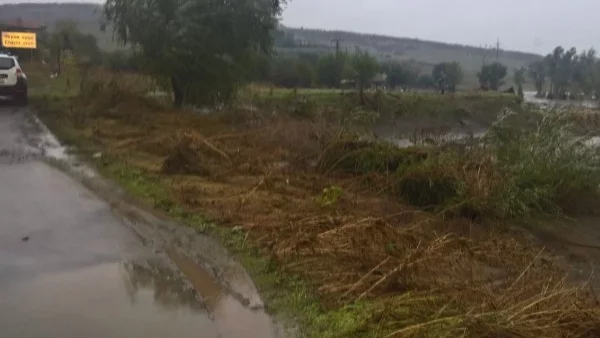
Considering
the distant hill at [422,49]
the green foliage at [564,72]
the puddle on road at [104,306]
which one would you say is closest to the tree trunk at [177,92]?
the puddle on road at [104,306]

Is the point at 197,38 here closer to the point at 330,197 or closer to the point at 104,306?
the point at 330,197

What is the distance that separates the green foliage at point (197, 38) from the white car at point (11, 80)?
120 inches

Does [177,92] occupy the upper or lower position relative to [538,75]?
lower

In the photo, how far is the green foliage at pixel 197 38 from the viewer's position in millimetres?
17828

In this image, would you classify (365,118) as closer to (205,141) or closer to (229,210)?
(205,141)

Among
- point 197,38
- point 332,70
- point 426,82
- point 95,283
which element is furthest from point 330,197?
point 426,82

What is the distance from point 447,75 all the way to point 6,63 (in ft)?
141

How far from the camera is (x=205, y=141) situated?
1230 centimetres

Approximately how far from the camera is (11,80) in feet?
62.4

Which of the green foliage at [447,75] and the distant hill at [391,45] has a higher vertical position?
the distant hill at [391,45]

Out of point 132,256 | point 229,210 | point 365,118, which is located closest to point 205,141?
point 229,210

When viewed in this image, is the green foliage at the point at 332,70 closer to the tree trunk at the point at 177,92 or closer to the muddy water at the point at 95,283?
the tree trunk at the point at 177,92

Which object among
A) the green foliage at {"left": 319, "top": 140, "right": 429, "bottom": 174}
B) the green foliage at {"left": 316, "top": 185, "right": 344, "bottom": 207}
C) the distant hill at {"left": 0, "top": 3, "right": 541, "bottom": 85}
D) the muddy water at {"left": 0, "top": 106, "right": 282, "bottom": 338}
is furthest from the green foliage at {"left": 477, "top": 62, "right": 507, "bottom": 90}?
the muddy water at {"left": 0, "top": 106, "right": 282, "bottom": 338}

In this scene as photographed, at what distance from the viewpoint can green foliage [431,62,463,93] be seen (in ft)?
176
